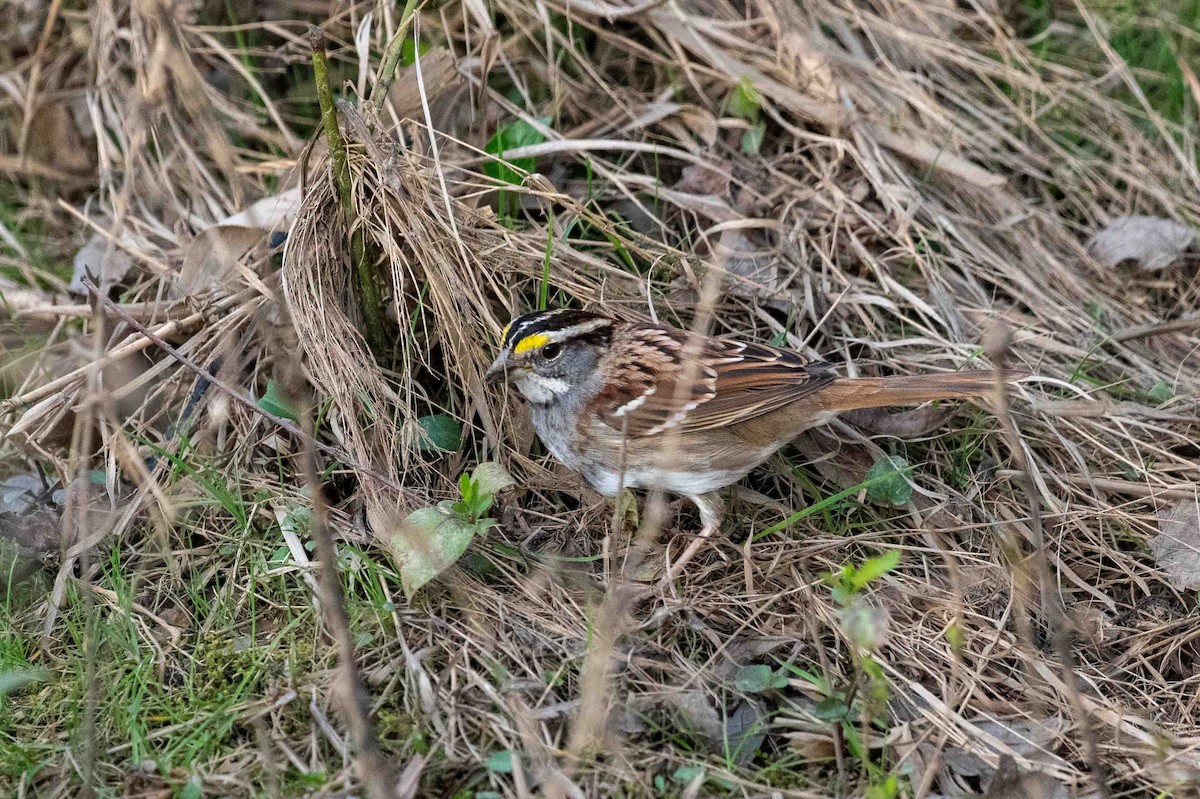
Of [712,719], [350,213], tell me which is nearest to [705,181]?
[350,213]

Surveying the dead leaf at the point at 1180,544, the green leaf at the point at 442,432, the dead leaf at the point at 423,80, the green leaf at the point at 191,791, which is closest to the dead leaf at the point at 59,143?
the dead leaf at the point at 423,80

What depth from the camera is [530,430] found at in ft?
15.3

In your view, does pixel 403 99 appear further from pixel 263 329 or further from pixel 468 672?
pixel 468 672

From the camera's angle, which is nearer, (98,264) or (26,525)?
(26,525)

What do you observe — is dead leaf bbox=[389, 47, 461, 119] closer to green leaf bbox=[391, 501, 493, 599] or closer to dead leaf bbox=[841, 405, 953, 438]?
green leaf bbox=[391, 501, 493, 599]

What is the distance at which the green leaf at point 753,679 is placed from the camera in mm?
3674

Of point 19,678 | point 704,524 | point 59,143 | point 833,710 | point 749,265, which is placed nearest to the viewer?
point 833,710

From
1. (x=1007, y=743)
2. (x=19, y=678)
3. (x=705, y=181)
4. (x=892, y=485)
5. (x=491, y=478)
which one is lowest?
(x=1007, y=743)

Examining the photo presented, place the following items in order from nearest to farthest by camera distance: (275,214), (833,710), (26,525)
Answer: (833,710)
(26,525)
(275,214)

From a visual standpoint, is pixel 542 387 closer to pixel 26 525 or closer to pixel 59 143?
pixel 26 525

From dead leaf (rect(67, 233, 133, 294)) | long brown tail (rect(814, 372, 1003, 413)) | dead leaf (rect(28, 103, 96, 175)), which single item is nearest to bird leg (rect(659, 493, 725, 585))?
long brown tail (rect(814, 372, 1003, 413))

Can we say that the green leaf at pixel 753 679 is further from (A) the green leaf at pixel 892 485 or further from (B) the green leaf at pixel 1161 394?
(B) the green leaf at pixel 1161 394

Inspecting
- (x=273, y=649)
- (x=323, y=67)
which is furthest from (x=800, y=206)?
(x=273, y=649)

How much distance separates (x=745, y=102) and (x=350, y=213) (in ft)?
7.02
